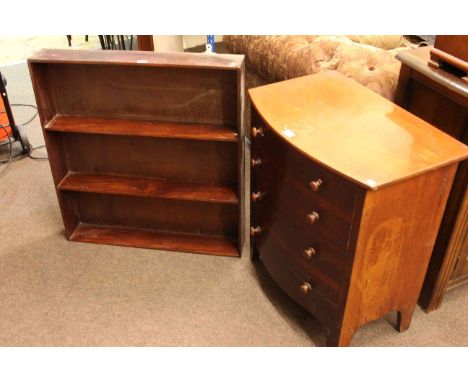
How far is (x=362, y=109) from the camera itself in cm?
152

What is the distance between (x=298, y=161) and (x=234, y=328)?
0.72 metres

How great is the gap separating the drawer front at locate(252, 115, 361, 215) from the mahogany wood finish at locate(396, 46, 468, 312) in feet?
1.51

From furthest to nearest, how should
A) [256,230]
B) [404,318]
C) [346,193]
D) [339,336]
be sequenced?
1. [256,230]
2. [404,318]
3. [339,336]
4. [346,193]

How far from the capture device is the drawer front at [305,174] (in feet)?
4.19

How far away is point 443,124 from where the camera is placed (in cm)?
156

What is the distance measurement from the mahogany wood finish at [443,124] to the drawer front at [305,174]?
1.51 ft

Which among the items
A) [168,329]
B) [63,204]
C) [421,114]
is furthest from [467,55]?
[63,204]

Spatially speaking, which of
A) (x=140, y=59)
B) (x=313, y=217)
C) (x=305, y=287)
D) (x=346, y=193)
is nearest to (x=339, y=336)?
(x=305, y=287)

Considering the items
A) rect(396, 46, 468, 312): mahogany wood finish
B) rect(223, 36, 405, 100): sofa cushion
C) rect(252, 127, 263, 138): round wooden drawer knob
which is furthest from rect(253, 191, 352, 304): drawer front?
rect(223, 36, 405, 100): sofa cushion

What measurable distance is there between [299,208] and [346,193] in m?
0.23

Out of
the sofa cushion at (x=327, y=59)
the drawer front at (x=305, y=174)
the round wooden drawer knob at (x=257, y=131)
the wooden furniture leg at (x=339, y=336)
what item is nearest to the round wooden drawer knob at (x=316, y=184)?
the drawer front at (x=305, y=174)

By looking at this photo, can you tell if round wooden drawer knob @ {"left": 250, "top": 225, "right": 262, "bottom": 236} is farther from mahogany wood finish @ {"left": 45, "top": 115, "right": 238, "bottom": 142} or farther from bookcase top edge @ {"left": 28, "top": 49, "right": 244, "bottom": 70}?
bookcase top edge @ {"left": 28, "top": 49, "right": 244, "bottom": 70}

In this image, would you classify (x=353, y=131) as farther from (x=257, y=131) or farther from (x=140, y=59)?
(x=140, y=59)

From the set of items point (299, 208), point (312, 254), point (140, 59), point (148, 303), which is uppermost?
point (140, 59)
